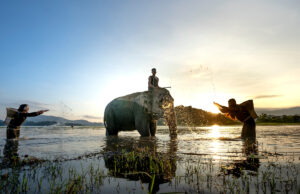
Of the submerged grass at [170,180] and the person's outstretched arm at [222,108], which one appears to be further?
the person's outstretched arm at [222,108]

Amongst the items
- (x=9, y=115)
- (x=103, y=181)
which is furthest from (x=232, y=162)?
(x=9, y=115)

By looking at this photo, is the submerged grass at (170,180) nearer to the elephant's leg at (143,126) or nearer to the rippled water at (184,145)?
the rippled water at (184,145)

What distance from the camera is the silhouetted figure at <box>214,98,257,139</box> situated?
9.85 metres

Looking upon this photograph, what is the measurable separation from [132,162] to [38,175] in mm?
2052

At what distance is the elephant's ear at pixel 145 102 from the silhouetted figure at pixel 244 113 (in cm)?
419

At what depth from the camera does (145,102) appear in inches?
494

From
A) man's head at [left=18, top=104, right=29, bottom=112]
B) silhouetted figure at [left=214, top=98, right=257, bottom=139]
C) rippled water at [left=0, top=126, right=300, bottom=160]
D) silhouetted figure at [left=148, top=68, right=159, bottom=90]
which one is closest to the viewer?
rippled water at [left=0, top=126, right=300, bottom=160]

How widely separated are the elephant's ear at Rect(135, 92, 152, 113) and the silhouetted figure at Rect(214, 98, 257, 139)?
13.8ft

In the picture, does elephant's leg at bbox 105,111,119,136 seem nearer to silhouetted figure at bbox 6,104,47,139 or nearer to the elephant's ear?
the elephant's ear

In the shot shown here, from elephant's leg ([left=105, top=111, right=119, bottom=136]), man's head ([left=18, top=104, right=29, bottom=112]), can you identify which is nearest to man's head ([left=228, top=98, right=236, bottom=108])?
elephant's leg ([left=105, top=111, right=119, bottom=136])

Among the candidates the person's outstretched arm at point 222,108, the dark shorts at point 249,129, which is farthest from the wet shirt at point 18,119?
the dark shorts at point 249,129

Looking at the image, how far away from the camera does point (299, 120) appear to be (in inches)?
1893

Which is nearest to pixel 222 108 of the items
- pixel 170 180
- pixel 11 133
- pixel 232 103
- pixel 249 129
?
pixel 232 103

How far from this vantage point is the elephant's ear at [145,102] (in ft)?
40.9
